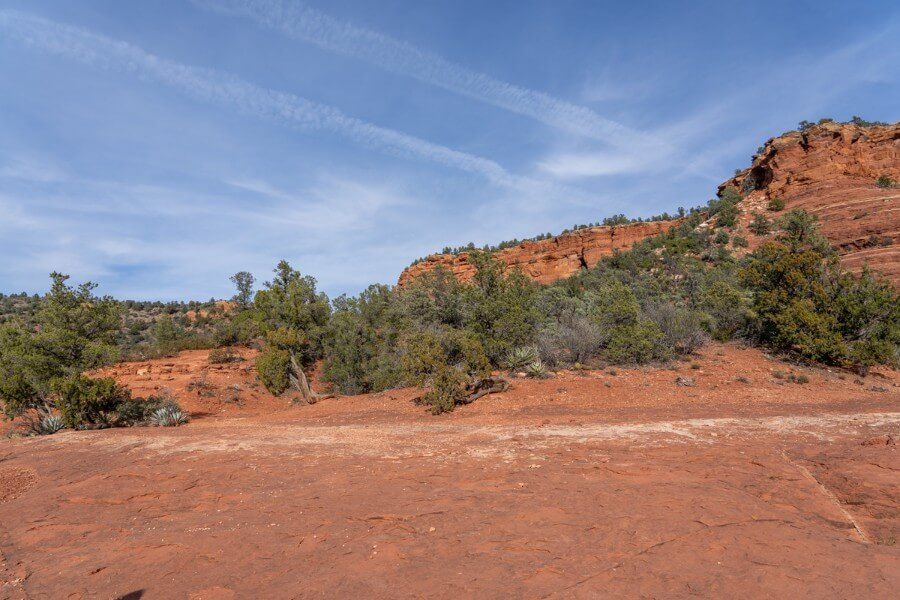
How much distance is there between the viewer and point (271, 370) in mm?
18406

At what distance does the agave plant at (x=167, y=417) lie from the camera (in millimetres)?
12555

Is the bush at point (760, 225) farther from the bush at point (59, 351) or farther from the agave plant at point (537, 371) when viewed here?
the bush at point (59, 351)

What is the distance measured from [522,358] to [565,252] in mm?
42332

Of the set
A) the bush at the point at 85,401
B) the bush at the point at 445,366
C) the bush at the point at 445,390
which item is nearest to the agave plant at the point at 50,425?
the bush at the point at 85,401

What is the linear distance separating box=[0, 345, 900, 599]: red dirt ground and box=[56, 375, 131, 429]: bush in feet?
5.66

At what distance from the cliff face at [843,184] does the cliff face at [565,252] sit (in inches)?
449

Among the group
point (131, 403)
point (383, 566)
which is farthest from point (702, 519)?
point (131, 403)

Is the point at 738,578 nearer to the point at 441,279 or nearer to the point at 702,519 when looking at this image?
the point at 702,519

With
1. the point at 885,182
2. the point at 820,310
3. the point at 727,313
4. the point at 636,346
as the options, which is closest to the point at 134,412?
the point at 636,346

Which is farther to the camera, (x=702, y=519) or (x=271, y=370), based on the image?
(x=271, y=370)

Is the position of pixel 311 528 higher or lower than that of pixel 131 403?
lower

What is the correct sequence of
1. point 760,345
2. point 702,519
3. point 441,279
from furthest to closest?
1. point 441,279
2. point 760,345
3. point 702,519

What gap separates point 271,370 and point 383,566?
1606cm

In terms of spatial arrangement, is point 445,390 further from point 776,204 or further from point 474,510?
point 776,204
